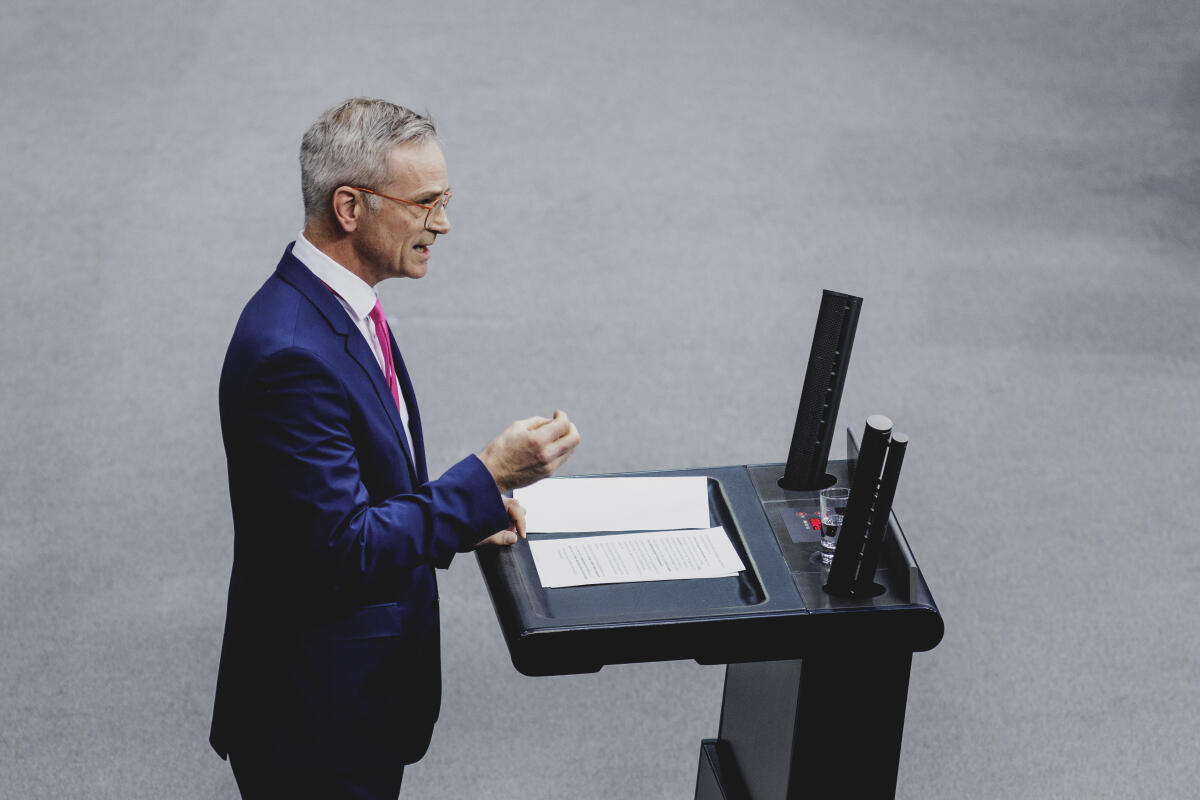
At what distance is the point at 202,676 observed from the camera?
3.58 meters

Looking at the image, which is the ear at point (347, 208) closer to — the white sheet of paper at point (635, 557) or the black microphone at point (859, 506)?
the white sheet of paper at point (635, 557)

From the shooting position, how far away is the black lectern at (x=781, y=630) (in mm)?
2146

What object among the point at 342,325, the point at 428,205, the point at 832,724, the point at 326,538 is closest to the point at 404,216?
the point at 428,205

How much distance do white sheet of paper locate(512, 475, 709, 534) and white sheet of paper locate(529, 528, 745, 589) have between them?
36 mm

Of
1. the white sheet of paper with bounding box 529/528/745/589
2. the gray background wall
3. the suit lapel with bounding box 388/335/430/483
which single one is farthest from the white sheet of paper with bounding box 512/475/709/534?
the gray background wall

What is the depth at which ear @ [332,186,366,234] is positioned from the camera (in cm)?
212

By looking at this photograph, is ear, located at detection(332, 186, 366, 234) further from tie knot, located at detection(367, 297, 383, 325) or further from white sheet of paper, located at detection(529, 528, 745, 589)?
white sheet of paper, located at detection(529, 528, 745, 589)

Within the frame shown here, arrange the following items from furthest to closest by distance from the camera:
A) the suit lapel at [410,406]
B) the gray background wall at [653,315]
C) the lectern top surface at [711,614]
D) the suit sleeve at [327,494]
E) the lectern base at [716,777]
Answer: the gray background wall at [653,315], the lectern base at [716,777], the suit lapel at [410,406], the lectern top surface at [711,614], the suit sleeve at [327,494]

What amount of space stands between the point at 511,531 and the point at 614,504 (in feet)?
0.74

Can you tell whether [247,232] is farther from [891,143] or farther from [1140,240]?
[1140,240]

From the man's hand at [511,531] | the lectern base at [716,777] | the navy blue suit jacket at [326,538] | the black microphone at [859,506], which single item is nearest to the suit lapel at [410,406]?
the navy blue suit jacket at [326,538]

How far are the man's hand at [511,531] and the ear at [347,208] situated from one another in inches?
20.5

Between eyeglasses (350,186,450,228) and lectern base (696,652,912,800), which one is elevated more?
eyeglasses (350,186,450,228)

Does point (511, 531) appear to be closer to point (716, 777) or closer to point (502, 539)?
point (502, 539)
